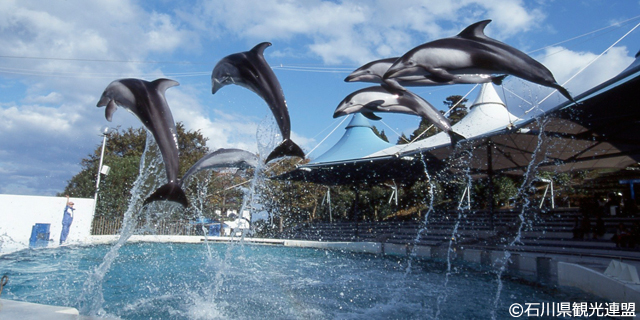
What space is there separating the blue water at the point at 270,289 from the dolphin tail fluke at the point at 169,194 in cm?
120

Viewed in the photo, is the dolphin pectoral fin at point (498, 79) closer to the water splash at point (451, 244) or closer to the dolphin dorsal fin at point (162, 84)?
the water splash at point (451, 244)

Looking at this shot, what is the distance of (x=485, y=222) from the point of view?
1442 centimetres

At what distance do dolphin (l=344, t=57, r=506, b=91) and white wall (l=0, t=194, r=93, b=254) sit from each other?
11732 millimetres

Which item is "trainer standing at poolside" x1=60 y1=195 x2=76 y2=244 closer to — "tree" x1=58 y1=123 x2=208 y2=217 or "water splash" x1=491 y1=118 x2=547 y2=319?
"tree" x1=58 y1=123 x2=208 y2=217

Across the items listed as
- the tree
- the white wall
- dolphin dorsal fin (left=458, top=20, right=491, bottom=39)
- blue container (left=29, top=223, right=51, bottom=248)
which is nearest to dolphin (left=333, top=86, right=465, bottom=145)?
dolphin dorsal fin (left=458, top=20, right=491, bottom=39)

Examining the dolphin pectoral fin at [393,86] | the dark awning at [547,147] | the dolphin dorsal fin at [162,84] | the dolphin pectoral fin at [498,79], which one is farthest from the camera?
the dark awning at [547,147]

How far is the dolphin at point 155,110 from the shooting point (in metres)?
4.09

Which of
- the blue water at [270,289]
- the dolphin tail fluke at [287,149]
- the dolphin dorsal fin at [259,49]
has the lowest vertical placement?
the blue water at [270,289]

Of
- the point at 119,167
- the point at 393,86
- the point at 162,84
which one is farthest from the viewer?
the point at 119,167

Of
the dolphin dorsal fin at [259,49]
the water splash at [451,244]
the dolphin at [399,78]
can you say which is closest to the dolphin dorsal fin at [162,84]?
the dolphin dorsal fin at [259,49]

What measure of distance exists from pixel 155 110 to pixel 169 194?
0.86 metres

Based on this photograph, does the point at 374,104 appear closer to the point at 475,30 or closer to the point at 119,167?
the point at 475,30

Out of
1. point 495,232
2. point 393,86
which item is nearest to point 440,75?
point 393,86

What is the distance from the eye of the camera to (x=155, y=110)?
162 inches
